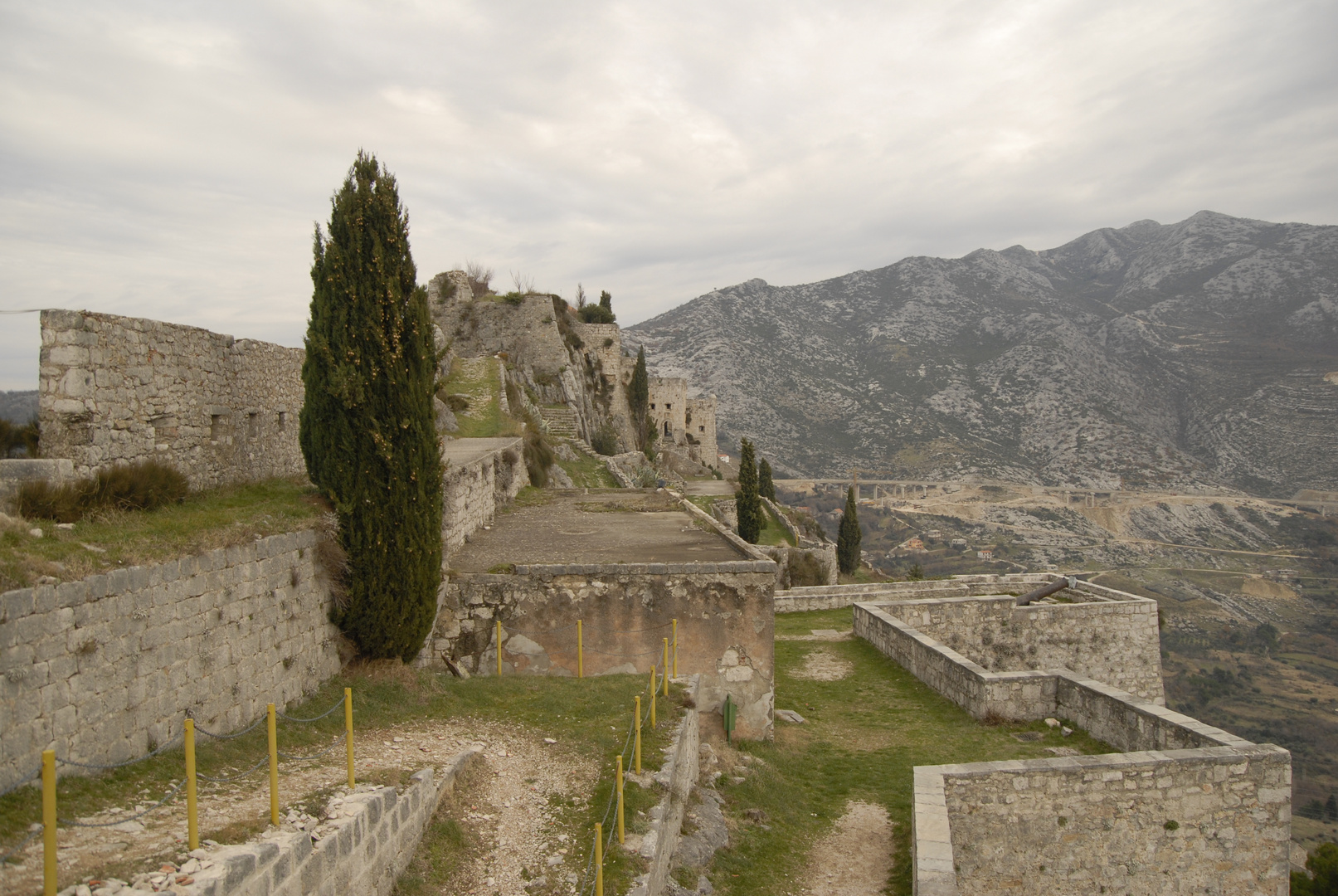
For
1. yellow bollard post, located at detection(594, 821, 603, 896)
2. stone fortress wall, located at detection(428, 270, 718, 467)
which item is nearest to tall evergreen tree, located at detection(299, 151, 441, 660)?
yellow bollard post, located at detection(594, 821, 603, 896)

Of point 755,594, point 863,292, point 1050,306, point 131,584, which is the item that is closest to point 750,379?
point 863,292

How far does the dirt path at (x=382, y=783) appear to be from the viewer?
3.71 m

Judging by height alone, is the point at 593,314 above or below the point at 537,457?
above

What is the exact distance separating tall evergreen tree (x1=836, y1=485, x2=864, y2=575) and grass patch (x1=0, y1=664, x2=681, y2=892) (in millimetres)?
29191

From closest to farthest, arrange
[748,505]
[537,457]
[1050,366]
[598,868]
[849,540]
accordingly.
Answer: [598,868] < [537,457] < [748,505] < [849,540] < [1050,366]

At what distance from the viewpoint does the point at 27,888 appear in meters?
3.27

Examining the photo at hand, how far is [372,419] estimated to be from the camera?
840 centimetres

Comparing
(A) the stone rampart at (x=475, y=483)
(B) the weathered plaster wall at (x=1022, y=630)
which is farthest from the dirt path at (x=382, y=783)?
(B) the weathered plaster wall at (x=1022, y=630)

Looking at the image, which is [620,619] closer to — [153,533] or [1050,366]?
[153,533]

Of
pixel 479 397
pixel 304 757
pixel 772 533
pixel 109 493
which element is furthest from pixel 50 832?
pixel 772 533

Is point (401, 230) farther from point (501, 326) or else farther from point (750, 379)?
point (750, 379)

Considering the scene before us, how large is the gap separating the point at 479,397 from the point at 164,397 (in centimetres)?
2068

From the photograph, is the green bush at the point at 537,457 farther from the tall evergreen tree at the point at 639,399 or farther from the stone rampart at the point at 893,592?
the tall evergreen tree at the point at 639,399

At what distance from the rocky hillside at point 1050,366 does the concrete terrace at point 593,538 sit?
5905cm
